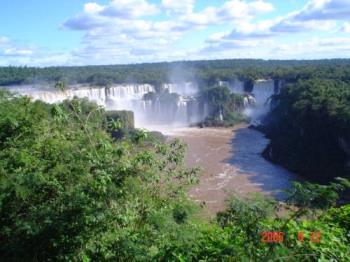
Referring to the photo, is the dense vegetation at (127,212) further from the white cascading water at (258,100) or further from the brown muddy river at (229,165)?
the white cascading water at (258,100)

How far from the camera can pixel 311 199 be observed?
312 cm

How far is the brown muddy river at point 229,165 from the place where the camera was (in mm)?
20145

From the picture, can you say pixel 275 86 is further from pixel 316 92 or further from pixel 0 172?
pixel 0 172

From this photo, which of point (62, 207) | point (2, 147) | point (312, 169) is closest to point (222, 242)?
point (62, 207)

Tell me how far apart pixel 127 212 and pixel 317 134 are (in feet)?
82.9

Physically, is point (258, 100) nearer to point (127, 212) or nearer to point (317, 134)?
point (317, 134)

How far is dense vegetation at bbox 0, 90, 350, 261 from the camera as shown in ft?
10.8

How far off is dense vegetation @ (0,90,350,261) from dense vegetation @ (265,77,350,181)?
68.7 feet

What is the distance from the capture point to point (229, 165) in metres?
26.1

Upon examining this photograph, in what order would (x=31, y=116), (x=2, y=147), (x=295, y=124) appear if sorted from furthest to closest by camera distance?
(x=295, y=124), (x=31, y=116), (x=2, y=147)

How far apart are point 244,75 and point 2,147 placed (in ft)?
161
